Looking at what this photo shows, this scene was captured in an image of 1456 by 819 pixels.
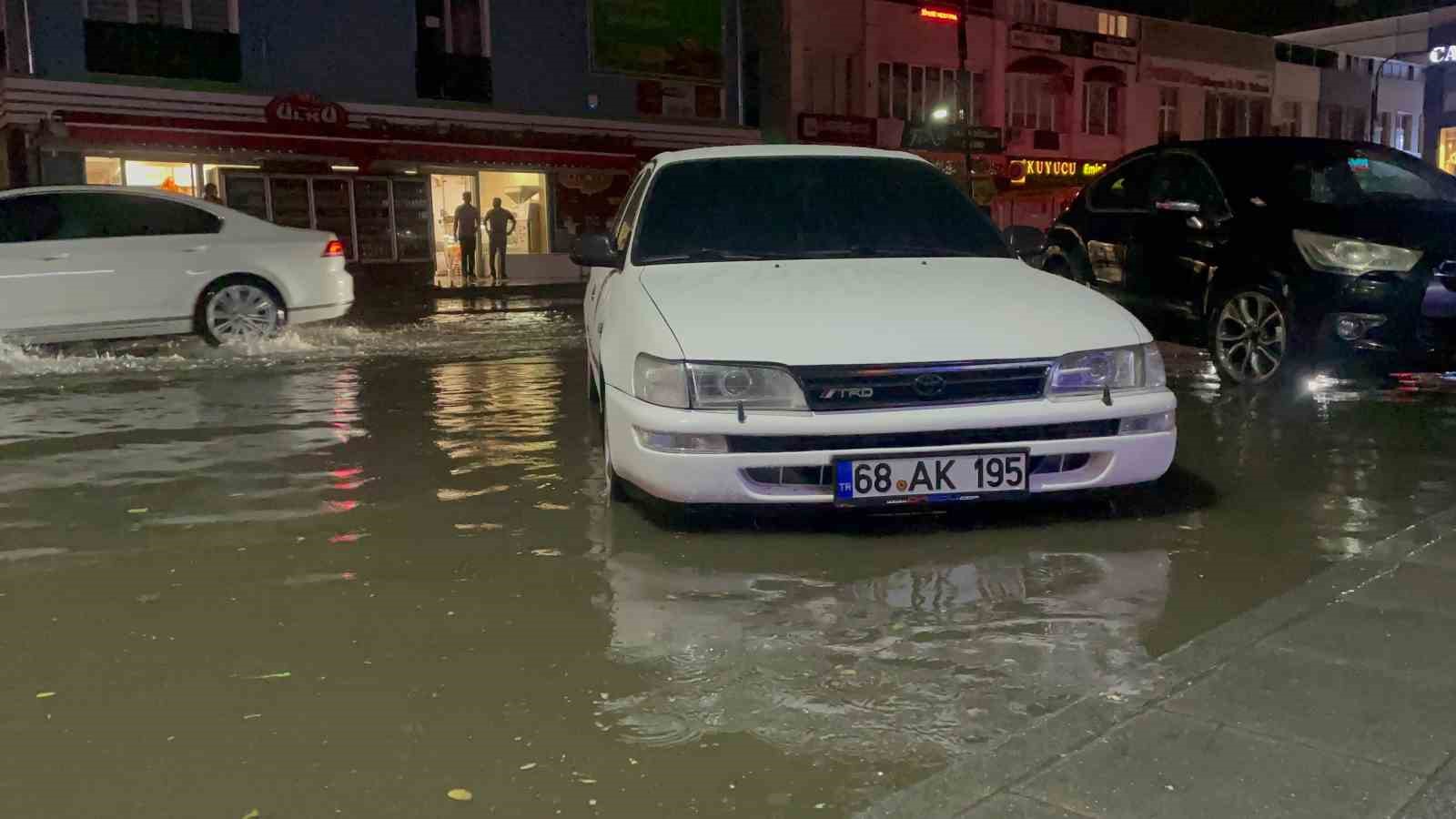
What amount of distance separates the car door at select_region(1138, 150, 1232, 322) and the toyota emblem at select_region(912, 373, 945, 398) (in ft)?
14.5

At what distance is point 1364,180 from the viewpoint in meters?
8.23

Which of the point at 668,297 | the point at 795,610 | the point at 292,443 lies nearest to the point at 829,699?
the point at 795,610

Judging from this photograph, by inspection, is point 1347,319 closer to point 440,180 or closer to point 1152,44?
point 440,180

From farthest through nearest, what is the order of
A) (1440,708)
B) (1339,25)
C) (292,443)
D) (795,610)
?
(1339,25) < (292,443) < (795,610) < (1440,708)

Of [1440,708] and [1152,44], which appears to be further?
[1152,44]

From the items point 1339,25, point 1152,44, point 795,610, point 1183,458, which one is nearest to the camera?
point 795,610

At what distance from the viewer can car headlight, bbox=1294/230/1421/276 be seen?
287 inches

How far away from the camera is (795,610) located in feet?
12.8

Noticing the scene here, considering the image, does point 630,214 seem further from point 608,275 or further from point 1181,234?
point 1181,234

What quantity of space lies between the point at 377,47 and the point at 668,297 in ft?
68.6

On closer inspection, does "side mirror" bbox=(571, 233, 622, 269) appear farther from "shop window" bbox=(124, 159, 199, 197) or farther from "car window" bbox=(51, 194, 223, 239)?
"shop window" bbox=(124, 159, 199, 197)

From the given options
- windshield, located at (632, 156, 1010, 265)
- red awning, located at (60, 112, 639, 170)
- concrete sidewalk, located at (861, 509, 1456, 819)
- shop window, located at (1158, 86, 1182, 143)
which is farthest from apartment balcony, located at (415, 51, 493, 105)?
shop window, located at (1158, 86, 1182, 143)

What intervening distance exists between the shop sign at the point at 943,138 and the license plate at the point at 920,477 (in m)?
29.0

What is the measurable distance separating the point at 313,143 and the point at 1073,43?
80.1 ft
